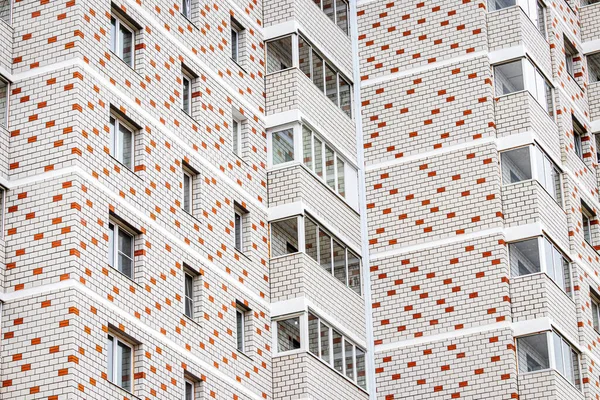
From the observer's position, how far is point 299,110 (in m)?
40.7

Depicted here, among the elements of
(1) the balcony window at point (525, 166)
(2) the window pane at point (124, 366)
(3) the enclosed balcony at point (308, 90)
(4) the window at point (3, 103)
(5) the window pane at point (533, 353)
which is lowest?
(2) the window pane at point (124, 366)

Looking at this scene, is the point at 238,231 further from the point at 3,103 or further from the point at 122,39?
the point at 3,103

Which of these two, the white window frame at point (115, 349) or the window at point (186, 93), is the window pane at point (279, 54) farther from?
the white window frame at point (115, 349)

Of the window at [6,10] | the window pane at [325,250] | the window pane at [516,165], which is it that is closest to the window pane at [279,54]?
the window pane at [325,250]

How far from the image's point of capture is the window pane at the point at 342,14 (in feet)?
149

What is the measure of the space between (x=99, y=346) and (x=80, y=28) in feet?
23.3

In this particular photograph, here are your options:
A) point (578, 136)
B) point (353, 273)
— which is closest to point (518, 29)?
point (578, 136)

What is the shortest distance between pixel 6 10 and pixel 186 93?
5.25m

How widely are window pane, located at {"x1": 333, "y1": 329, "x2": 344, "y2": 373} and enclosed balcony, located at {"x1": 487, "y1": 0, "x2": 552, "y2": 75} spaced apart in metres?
9.38

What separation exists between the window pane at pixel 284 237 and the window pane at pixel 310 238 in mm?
303

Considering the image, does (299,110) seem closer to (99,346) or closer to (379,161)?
(379,161)

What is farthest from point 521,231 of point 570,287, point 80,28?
point 80,28

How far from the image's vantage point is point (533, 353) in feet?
129

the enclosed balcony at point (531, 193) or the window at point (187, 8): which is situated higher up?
the window at point (187, 8)
